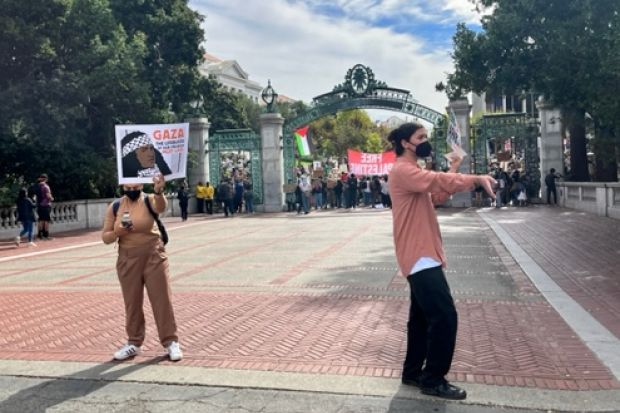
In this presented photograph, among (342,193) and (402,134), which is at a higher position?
(402,134)

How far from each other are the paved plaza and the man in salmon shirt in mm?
259

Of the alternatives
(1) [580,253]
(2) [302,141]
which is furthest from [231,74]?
(1) [580,253]

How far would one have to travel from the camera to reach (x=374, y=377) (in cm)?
488

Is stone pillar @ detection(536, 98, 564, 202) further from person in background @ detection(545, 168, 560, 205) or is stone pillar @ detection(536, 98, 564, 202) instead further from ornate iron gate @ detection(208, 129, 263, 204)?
ornate iron gate @ detection(208, 129, 263, 204)

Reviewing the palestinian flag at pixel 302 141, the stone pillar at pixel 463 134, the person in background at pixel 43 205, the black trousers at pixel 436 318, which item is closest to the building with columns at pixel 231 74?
the palestinian flag at pixel 302 141

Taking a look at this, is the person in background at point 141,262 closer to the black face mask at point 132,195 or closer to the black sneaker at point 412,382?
the black face mask at point 132,195

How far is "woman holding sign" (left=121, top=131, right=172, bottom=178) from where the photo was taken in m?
5.67

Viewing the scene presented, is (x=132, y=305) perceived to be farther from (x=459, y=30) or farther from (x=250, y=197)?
(x=250, y=197)

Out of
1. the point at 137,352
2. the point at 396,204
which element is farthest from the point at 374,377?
the point at 137,352

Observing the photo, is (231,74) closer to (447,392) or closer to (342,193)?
(342,193)

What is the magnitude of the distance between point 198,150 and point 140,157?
25.2m

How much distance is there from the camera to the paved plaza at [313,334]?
15.0 feet

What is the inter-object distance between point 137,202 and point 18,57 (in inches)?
703

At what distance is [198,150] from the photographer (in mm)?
30516
